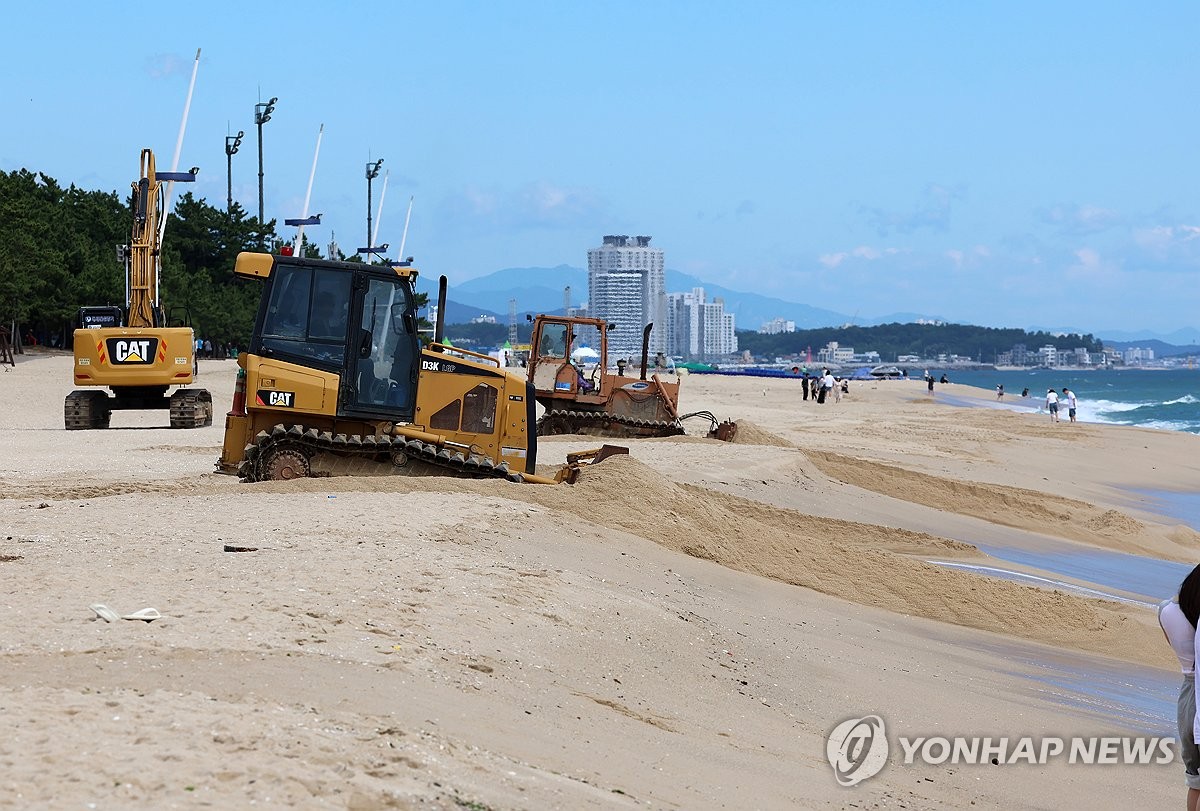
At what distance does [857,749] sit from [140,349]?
71.9 feet

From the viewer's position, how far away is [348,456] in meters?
15.1

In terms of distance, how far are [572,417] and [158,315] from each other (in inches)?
369

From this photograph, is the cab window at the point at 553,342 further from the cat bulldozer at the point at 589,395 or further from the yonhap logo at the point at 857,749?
the yonhap logo at the point at 857,749

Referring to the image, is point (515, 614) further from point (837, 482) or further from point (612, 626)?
point (837, 482)

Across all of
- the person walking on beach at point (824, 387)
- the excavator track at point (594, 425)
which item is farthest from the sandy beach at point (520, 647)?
the person walking on beach at point (824, 387)

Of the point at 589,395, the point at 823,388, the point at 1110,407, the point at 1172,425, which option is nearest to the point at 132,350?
the point at 589,395

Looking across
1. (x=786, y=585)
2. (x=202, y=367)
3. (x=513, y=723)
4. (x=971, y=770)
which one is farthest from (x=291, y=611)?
(x=202, y=367)

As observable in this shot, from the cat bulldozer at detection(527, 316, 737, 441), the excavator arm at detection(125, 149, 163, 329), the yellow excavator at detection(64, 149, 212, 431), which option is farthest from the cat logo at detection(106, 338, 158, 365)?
the cat bulldozer at detection(527, 316, 737, 441)

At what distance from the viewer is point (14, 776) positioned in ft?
15.5

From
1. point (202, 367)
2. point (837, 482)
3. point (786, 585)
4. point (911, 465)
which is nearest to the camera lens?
point (786, 585)

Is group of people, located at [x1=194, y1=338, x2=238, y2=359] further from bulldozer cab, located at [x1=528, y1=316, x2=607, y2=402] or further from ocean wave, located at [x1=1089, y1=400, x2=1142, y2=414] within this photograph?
ocean wave, located at [x1=1089, y1=400, x2=1142, y2=414]

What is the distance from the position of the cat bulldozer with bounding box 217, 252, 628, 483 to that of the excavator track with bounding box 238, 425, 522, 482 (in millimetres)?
12

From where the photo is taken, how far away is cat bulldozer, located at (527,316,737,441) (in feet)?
96.2

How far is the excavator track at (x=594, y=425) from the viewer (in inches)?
1153
